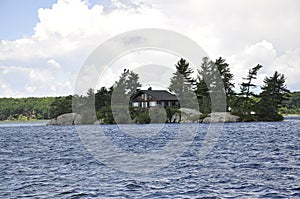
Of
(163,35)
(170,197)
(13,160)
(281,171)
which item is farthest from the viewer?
(163,35)

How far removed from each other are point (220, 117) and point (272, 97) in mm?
13284

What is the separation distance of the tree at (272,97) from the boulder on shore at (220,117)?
6.12 metres

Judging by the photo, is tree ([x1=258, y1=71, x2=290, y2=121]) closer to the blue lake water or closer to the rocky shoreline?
the rocky shoreline

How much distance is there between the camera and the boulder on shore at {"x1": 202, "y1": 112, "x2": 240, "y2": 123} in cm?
9419

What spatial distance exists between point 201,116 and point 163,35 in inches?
2062

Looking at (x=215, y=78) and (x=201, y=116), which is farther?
(x=215, y=78)

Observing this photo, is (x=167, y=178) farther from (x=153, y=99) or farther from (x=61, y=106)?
(x=61, y=106)

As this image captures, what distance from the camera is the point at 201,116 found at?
3834 inches

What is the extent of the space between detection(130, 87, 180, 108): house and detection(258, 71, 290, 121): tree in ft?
76.2

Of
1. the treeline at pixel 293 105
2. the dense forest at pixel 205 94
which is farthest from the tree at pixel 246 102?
the treeline at pixel 293 105

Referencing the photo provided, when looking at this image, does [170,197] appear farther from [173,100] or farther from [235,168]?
[173,100]

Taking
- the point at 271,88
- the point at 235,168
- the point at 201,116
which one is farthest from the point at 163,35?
the point at 271,88

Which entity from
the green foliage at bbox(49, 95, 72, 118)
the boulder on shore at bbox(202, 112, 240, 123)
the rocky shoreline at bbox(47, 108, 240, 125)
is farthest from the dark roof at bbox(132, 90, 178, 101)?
the boulder on shore at bbox(202, 112, 240, 123)

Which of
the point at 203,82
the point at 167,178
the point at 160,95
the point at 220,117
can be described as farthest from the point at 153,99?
the point at 167,178
